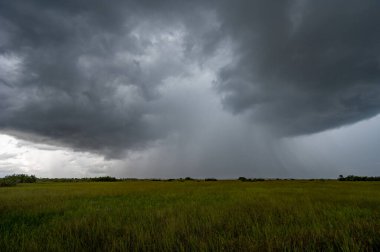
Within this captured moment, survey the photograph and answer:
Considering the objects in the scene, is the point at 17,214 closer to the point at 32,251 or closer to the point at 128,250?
the point at 32,251

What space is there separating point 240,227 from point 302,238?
154cm

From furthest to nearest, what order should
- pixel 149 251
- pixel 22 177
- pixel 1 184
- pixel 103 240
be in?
pixel 22 177, pixel 1 184, pixel 103 240, pixel 149 251

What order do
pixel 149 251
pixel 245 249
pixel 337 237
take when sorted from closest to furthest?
1. pixel 245 249
2. pixel 149 251
3. pixel 337 237

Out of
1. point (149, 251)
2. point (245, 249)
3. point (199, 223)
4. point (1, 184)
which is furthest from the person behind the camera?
point (1, 184)

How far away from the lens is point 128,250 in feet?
13.1

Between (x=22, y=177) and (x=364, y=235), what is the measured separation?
73.4 meters

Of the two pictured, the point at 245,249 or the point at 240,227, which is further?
the point at 240,227

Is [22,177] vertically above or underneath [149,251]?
above

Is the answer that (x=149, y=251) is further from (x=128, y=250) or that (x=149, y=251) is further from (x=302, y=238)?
(x=302, y=238)

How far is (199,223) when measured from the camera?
581cm

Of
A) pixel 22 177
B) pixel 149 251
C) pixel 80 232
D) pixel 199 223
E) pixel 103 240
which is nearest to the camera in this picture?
pixel 149 251

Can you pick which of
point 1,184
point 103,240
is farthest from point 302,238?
point 1,184

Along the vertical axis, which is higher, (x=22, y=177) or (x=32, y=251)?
(x=22, y=177)

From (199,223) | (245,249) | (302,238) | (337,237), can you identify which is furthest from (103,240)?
(337,237)
